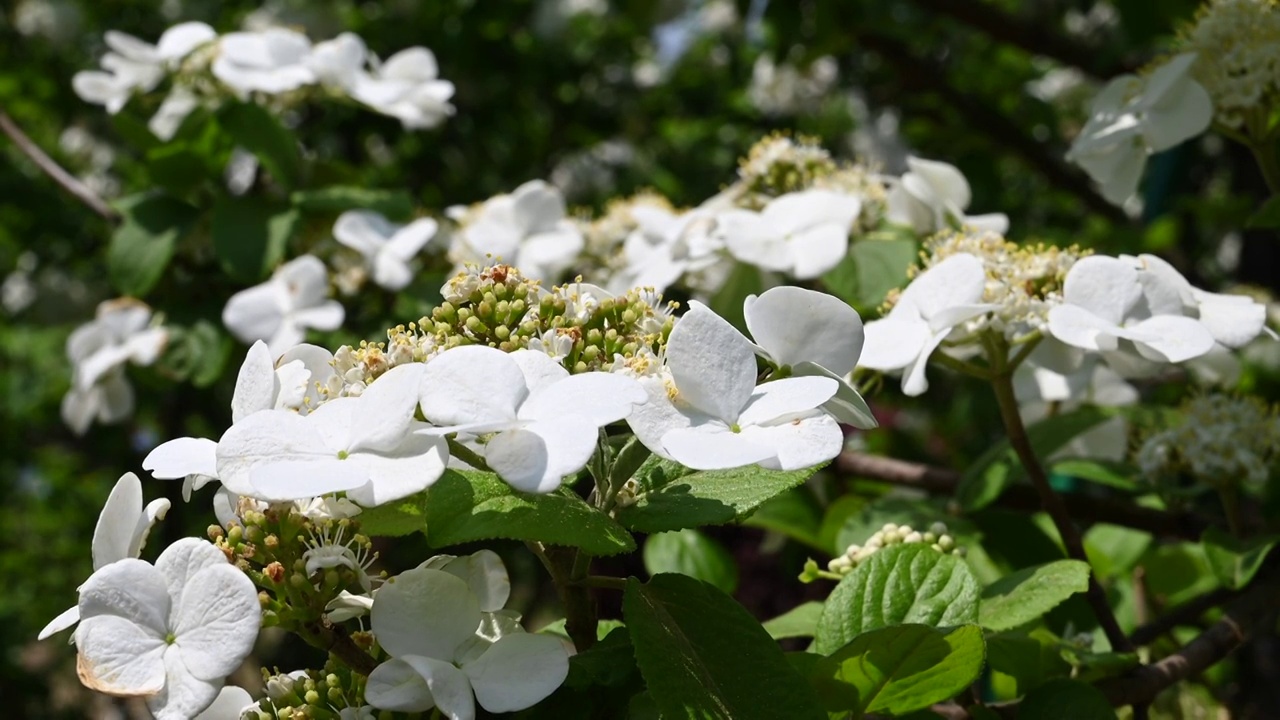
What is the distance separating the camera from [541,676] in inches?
22.2

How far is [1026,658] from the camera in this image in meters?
0.82

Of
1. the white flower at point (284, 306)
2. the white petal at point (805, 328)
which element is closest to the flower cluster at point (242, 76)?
the white flower at point (284, 306)

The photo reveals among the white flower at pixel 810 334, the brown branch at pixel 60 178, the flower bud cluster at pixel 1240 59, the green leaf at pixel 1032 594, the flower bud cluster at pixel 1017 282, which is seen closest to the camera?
the white flower at pixel 810 334

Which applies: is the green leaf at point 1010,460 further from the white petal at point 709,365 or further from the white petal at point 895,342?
the white petal at point 709,365

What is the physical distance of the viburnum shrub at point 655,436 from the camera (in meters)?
0.54

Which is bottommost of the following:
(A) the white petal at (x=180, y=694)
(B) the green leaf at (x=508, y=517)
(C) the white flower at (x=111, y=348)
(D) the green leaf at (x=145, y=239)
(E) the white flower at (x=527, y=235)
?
(C) the white flower at (x=111, y=348)

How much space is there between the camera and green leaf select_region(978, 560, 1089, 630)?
73 centimetres

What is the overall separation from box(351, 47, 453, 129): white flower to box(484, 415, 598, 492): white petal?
42.3 inches

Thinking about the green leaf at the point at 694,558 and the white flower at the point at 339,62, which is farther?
the white flower at the point at 339,62

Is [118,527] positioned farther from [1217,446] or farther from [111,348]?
[111,348]

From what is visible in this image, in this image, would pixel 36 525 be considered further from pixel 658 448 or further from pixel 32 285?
pixel 658 448

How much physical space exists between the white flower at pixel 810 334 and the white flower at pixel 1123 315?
A: 0.80 ft

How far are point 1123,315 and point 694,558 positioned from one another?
0.56m

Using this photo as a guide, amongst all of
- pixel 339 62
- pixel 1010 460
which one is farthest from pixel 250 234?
pixel 1010 460
